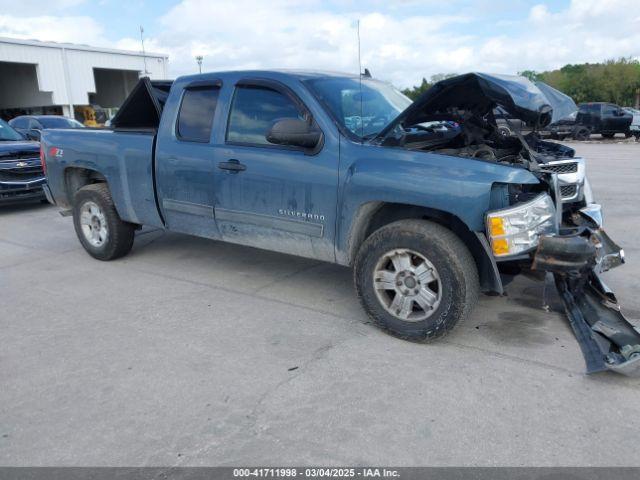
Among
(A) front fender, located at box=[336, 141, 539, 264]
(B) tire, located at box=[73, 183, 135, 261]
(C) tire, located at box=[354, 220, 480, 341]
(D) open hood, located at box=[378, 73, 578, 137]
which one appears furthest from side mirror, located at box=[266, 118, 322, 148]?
(B) tire, located at box=[73, 183, 135, 261]

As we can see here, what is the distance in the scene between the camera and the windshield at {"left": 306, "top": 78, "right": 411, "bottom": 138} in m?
4.38

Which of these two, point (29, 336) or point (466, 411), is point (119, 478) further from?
point (29, 336)

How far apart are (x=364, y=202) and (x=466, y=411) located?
1611 mm

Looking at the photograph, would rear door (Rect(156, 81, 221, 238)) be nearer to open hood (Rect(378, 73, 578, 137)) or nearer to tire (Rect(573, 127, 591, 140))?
open hood (Rect(378, 73, 578, 137))

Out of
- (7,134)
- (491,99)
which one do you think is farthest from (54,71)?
(491,99)

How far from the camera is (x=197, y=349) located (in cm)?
392

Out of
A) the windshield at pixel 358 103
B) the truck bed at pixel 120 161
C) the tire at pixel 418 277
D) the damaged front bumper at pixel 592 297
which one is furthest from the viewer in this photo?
the truck bed at pixel 120 161

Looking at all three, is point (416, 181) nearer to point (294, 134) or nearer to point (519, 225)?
point (519, 225)

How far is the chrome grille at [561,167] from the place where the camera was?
429 cm

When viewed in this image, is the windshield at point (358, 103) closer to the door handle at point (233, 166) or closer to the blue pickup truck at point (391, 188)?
the blue pickup truck at point (391, 188)

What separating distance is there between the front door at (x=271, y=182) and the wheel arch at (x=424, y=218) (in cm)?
21

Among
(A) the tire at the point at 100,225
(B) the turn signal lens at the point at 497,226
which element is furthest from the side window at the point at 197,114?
(B) the turn signal lens at the point at 497,226

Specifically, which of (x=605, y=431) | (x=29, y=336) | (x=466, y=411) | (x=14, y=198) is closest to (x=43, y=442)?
(x=29, y=336)

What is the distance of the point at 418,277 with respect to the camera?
388 centimetres
